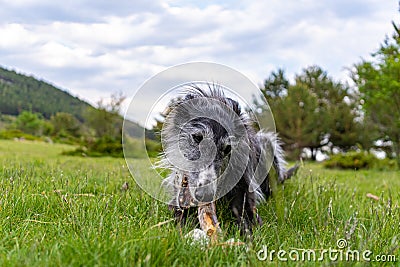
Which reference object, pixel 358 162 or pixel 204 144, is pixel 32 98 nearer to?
pixel 358 162

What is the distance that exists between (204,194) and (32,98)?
67.6 metres

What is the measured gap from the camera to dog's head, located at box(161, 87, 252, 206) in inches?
104

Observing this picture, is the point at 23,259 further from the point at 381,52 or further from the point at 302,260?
the point at 381,52

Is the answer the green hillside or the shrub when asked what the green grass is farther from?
the green hillside

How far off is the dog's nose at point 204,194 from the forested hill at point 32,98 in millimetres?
52016

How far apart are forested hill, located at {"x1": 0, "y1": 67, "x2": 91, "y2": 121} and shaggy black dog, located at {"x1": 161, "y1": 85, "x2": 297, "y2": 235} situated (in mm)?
51590

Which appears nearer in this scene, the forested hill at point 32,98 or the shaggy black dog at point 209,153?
the shaggy black dog at point 209,153

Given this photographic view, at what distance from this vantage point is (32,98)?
209 ft

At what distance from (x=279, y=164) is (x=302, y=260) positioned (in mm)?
3225

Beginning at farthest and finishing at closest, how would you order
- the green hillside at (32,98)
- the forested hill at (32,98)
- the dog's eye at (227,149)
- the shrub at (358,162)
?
the forested hill at (32,98)
the green hillside at (32,98)
the shrub at (358,162)
the dog's eye at (227,149)

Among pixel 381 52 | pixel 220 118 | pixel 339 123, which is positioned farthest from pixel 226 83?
pixel 339 123

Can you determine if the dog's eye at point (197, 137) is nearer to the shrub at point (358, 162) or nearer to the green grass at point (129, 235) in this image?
the green grass at point (129, 235)

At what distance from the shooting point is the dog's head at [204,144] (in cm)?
265

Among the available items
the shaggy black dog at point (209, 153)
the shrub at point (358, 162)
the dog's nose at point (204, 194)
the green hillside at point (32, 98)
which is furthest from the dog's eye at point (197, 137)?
the green hillside at point (32, 98)
